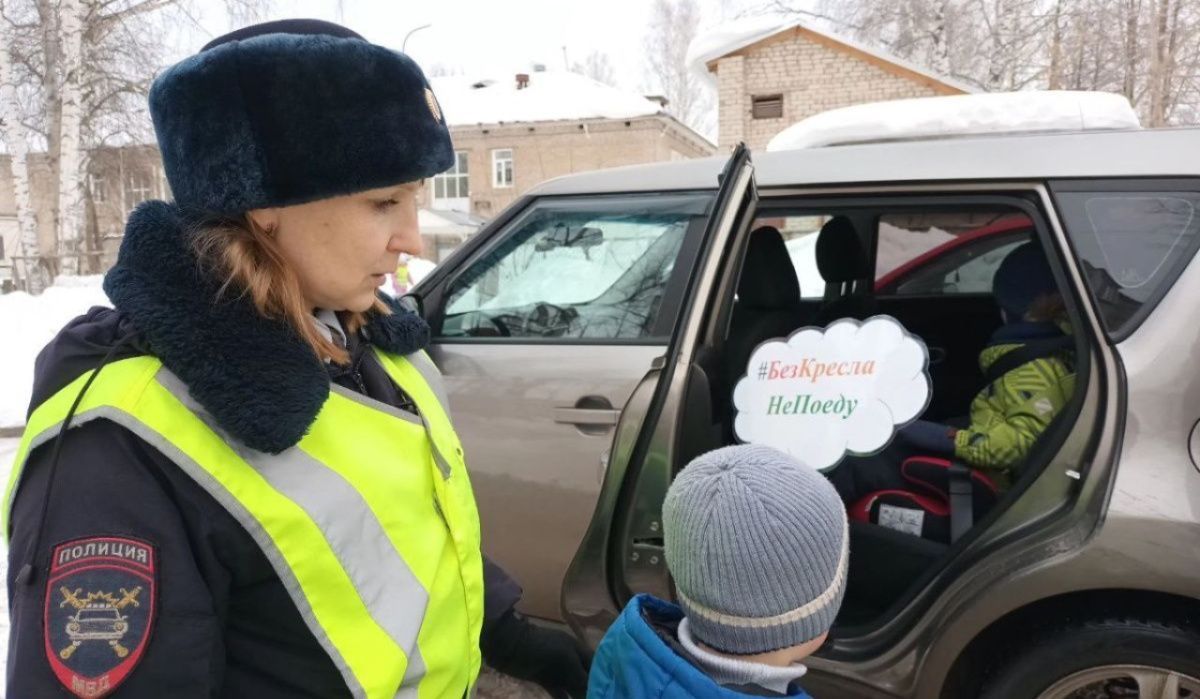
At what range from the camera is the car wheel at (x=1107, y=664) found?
169 centimetres

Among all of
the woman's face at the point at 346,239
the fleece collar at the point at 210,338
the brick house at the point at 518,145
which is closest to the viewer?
the fleece collar at the point at 210,338

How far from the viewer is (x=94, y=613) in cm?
81

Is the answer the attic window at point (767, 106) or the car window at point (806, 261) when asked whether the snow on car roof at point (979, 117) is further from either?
the attic window at point (767, 106)

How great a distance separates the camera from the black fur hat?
2.98ft

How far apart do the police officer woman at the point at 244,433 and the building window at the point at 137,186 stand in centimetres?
2381

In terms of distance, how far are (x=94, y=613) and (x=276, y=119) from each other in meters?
0.57

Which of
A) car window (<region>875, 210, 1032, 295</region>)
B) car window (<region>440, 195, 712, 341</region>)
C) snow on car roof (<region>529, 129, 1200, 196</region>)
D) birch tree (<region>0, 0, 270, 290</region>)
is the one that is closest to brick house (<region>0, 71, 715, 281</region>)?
birch tree (<region>0, 0, 270, 290</region>)

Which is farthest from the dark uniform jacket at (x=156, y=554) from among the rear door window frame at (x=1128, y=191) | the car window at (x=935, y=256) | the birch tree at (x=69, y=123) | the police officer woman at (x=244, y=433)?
the birch tree at (x=69, y=123)

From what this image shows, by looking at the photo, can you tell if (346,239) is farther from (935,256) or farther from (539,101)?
(539,101)

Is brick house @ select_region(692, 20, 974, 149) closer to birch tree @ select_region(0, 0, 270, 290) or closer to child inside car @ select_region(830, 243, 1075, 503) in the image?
birch tree @ select_region(0, 0, 270, 290)

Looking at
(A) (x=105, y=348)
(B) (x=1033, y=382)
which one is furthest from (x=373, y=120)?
(B) (x=1033, y=382)

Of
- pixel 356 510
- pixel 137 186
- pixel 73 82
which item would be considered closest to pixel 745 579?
pixel 356 510

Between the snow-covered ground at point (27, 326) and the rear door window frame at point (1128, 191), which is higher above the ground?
the rear door window frame at point (1128, 191)

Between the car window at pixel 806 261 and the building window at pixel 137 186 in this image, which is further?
the building window at pixel 137 186
